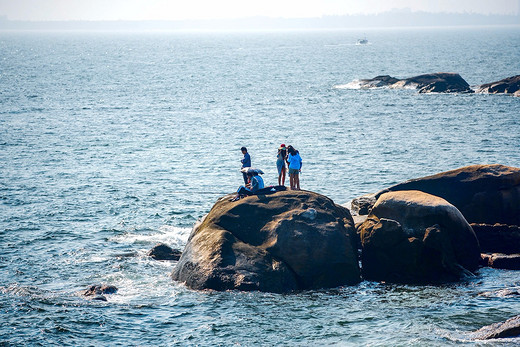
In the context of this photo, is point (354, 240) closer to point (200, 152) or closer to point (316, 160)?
point (316, 160)

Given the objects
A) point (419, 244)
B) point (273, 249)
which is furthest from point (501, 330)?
point (273, 249)

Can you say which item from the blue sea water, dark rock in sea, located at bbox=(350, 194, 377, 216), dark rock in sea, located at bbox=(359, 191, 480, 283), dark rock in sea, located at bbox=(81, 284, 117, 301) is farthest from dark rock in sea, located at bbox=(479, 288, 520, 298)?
dark rock in sea, located at bbox=(81, 284, 117, 301)

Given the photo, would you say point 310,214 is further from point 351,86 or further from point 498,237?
point 351,86

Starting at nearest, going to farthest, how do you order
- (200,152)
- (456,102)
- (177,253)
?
(177,253)
(200,152)
(456,102)

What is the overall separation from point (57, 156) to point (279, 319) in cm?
3431

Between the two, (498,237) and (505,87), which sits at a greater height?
(505,87)

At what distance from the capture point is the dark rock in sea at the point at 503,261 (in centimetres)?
2523

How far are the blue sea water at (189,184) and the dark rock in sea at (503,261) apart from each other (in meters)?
0.80

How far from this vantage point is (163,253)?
28.5 m

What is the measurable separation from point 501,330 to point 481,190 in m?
9.81

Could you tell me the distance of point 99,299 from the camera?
23.8 meters

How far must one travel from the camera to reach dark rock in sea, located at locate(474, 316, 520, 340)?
18641mm

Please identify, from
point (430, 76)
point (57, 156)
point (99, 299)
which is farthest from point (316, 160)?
point (430, 76)

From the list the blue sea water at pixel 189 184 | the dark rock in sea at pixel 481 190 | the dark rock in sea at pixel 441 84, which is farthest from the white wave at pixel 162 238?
the dark rock in sea at pixel 441 84
